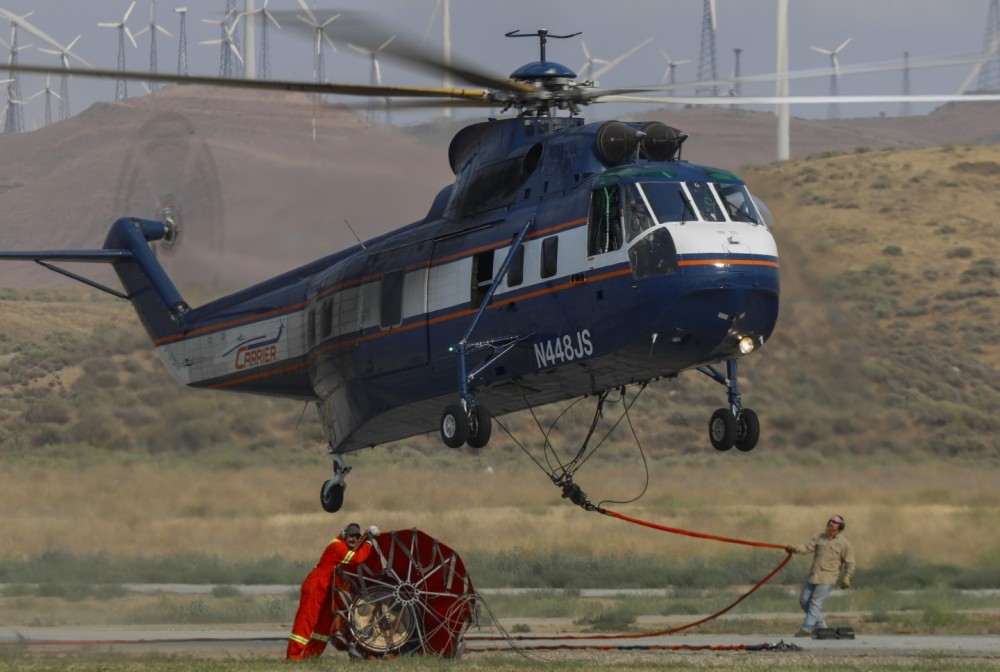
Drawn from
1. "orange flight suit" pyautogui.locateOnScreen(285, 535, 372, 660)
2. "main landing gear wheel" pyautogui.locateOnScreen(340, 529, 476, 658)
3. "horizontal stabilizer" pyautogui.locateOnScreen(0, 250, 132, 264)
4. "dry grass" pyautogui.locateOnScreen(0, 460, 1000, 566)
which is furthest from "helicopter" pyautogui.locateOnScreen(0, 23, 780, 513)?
"dry grass" pyautogui.locateOnScreen(0, 460, 1000, 566)

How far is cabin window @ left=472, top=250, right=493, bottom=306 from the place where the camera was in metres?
21.5

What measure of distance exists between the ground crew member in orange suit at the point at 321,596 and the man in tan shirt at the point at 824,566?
21.2 ft

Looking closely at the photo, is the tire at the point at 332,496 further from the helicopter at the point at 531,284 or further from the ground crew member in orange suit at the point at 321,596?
the ground crew member in orange suit at the point at 321,596

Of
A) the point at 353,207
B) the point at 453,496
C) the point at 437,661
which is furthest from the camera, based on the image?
the point at 453,496

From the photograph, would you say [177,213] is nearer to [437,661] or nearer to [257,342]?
[257,342]

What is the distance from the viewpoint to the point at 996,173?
90250mm

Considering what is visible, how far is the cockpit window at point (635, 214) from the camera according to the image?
63.9 feet

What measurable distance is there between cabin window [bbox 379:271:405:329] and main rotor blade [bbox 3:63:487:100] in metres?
2.80

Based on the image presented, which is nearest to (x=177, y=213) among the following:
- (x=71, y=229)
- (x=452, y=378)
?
(x=452, y=378)

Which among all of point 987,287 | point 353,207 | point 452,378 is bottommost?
point 452,378

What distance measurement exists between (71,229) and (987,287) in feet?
227

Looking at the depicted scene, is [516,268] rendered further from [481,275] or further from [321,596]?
[321,596]

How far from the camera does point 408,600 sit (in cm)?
1936

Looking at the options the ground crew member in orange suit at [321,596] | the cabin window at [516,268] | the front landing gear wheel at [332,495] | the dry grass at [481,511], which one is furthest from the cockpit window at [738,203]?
the dry grass at [481,511]
